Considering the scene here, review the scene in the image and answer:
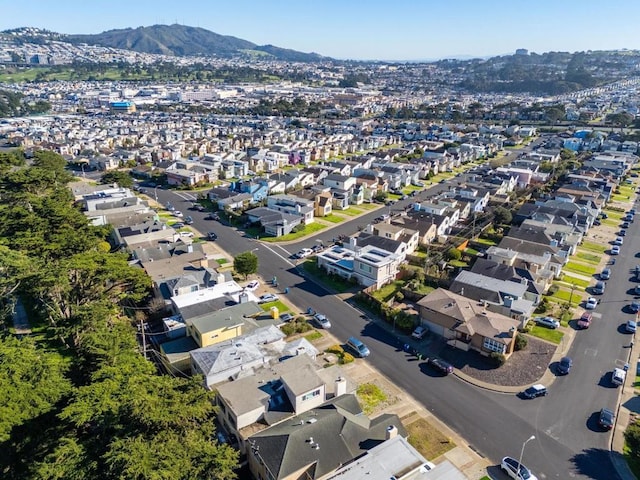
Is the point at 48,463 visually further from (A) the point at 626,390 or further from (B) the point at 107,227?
(A) the point at 626,390

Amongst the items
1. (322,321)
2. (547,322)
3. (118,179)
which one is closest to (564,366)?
(547,322)

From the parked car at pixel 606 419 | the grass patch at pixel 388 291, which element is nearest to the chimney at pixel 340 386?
the grass patch at pixel 388 291

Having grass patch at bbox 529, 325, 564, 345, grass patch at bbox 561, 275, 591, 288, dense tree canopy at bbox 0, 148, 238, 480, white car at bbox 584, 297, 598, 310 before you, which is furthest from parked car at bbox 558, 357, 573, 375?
dense tree canopy at bbox 0, 148, 238, 480

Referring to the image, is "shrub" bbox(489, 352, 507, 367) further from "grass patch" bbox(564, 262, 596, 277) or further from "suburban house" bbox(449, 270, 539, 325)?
"grass patch" bbox(564, 262, 596, 277)

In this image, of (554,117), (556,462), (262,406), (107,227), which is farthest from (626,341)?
(554,117)

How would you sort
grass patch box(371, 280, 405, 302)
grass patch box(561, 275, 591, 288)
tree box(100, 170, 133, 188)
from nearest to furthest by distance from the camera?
1. grass patch box(371, 280, 405, 302)
2. grass patch box(561, 275, 591, 288)
3. tree box(100, 170, 133, 188)
